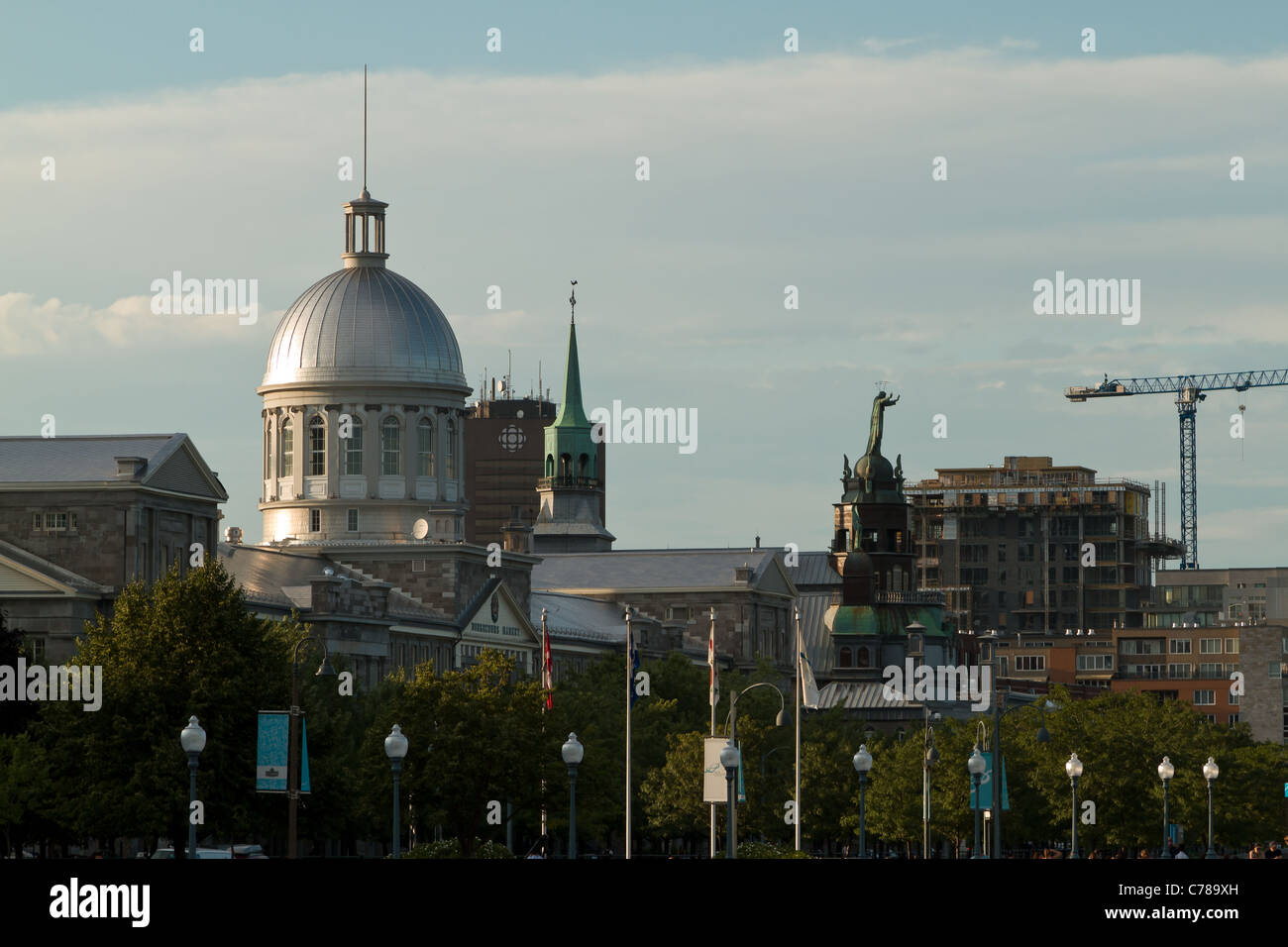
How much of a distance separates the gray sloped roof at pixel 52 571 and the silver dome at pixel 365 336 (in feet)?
135

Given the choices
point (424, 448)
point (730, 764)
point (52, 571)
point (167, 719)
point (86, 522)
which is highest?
point (424, 448)

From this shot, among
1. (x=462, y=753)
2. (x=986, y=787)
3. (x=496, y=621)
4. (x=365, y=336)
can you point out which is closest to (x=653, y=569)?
(x=496, y=621)

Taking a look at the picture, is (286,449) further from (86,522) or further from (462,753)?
(462,753)

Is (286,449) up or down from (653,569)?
up

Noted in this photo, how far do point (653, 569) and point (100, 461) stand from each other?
278 ft

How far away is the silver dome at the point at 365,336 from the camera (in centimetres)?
14938

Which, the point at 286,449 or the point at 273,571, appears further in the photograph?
the point at 286,449

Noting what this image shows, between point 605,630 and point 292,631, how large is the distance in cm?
6523

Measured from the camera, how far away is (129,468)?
110875 millimetres

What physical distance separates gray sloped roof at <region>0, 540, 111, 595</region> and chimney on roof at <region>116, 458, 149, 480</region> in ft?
14.7

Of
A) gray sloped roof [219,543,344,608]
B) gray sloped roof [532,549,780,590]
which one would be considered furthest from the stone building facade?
gray sloped roof [532,549,780,590]

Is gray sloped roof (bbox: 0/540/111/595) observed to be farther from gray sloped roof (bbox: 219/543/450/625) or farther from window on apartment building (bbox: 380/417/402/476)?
window on apartment building (bbox: 380/417/402/476)

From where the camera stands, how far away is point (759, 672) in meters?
164
